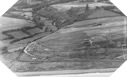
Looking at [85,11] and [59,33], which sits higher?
[85,11]

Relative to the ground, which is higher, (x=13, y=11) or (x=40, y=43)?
(x=13, y=11)

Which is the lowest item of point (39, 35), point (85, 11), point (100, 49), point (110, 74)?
point (110, 74)

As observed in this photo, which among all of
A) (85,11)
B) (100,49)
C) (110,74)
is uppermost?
(85,11)

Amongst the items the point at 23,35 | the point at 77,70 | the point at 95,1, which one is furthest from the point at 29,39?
the point at 95,1

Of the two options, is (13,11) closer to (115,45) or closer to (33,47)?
(33,47)

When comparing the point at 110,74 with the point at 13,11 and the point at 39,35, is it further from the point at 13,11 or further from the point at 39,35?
the point at 13,11

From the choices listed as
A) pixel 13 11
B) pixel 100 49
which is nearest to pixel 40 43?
pixel 13 11
